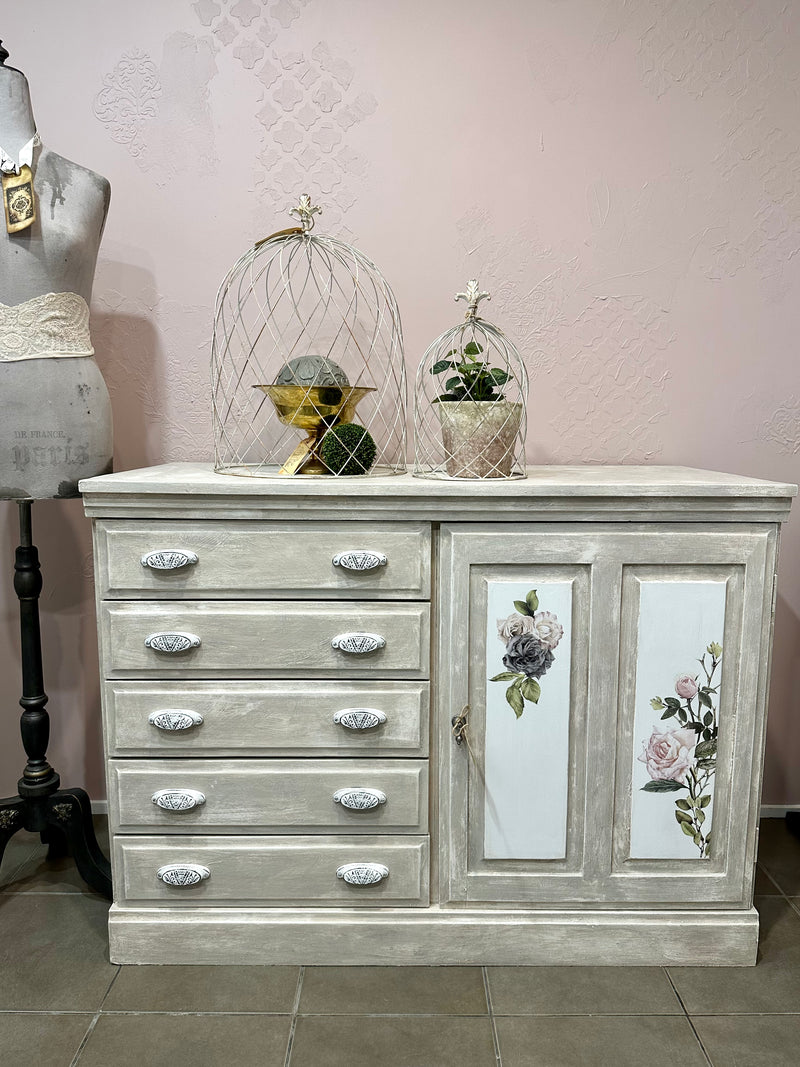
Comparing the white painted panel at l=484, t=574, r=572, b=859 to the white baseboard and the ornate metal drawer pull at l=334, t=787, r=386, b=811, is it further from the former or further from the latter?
the white baseboard

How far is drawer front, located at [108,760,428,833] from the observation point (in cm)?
148

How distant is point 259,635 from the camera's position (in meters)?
1.45

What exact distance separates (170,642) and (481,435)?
70 centimetres

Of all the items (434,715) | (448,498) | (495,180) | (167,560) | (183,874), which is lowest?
(183,874)

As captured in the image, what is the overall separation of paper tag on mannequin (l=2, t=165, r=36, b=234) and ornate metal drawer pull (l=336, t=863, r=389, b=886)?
4.39 ft

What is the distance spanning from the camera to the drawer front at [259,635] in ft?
4.74

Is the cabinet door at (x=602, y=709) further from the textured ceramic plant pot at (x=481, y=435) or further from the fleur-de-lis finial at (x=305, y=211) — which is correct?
the fleur-de-lis finial at (x=305, y=211)

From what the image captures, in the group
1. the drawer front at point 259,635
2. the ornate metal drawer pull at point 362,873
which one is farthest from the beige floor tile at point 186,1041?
the drawer front at point 259,635

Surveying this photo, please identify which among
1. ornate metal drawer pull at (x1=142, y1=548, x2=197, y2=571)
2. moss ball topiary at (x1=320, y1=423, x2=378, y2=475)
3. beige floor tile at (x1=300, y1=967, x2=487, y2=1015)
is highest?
moss ball topiary at (x1=320, y1=423, x2=378, y2=475)

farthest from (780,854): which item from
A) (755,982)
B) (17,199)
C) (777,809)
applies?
(17,199)

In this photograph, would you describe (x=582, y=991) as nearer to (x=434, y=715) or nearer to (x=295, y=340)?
(x=434, y=715)

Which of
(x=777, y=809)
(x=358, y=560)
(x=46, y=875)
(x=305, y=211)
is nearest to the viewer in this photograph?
(x=358, y=560)

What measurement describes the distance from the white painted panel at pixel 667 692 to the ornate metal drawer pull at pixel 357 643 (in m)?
0.50

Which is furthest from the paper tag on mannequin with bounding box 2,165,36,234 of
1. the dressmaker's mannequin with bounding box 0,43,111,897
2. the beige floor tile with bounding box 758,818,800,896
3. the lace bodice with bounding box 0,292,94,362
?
the beige floor tile with bounding box 758,818,800,896
